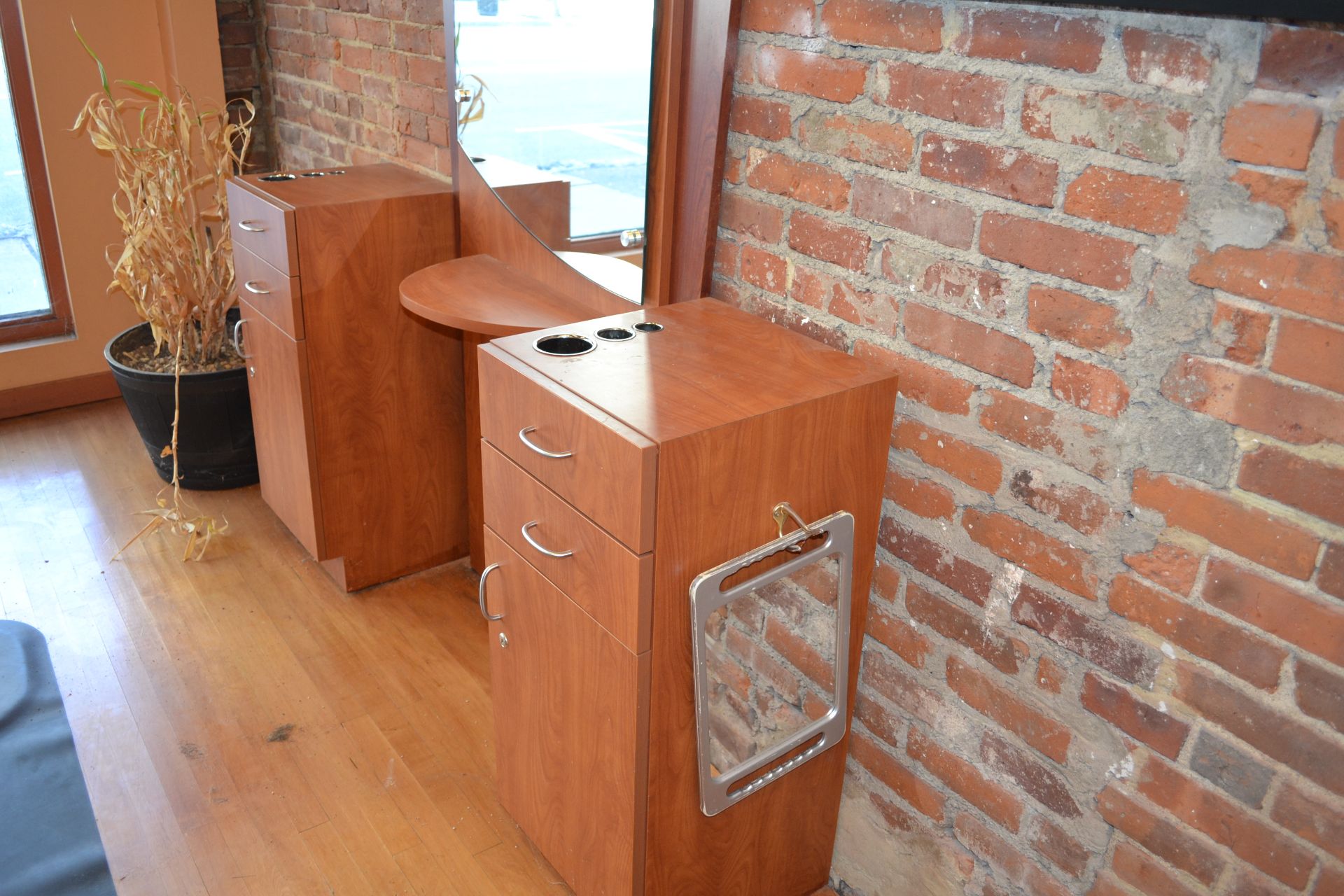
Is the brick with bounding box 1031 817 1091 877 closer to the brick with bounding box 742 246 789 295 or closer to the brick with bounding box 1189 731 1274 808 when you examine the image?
the brick with bounding box 1189 731 1274 808

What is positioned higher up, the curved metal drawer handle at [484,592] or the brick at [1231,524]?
the brick at [1231,524]

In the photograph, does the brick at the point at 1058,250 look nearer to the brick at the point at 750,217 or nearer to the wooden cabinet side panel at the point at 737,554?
the wooden cabinet side panel at the point at 737,554

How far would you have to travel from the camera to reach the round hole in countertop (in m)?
1.64

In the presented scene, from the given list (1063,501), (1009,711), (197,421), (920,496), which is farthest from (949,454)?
(197,421)

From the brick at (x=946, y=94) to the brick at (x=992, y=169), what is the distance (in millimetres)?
35

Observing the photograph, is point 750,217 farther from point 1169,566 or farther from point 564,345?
point 1169,566

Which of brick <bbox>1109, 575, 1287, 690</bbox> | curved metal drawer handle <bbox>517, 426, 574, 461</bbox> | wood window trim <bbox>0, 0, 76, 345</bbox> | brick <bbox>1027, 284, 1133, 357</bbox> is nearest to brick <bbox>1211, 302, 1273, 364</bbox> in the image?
brick <bbox>1027, 284, 1133, 357</bbox>

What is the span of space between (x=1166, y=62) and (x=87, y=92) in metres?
3.54

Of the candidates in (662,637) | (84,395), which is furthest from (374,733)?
(84,395)

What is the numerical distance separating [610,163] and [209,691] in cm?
154

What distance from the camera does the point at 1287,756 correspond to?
1.26 metres

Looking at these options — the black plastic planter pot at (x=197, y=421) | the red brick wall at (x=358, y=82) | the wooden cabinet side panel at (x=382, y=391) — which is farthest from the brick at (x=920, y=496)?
the black plastic planter pot at (x=197, y=421)

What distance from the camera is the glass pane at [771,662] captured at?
1.58m

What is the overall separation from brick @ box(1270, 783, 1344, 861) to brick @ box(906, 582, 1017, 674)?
387 millimetres
